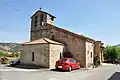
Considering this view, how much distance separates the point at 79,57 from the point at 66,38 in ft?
10.7

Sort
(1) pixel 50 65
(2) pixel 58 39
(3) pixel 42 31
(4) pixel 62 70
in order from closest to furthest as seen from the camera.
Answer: (4) pixel 62 70 → (1) pixel 50 65 → (2) pixel 58 39 → (3) pixel 42 31

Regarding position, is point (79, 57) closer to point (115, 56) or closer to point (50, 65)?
point (50, 65)

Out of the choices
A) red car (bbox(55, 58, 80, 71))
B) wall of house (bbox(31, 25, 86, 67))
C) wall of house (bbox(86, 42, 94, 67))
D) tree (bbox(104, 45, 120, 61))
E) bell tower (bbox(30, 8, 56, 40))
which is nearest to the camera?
red car (bbox(55, 58, 80, 71))

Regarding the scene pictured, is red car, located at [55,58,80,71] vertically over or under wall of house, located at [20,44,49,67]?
under

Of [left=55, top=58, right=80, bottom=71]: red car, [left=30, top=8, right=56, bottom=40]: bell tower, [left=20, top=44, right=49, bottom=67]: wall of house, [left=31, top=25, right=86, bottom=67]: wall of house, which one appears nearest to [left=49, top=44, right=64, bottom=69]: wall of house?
[left=20, top=44, right=49, bottom=67]: wall of house

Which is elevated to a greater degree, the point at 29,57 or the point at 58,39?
the point at 58,39

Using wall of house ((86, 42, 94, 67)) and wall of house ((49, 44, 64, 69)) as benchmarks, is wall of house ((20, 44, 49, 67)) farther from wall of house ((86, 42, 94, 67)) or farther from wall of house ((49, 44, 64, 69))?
wall of house ((86, 42, 94, 67))

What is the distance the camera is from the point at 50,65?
2267cm

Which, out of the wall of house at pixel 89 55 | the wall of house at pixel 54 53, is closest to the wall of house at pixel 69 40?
the wall of house at pixel 89 55

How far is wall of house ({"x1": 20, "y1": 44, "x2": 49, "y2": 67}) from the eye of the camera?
22.8 meters

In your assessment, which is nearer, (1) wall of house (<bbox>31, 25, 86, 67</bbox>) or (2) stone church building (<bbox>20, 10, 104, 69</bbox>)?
(2) stone church building (<bbox>20, 10, 104, 69</bbox>)

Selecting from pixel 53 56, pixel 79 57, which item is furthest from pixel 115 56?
pixel 53 56

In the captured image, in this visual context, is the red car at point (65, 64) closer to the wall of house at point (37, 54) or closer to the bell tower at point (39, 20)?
the wall of house at point (37, 54)

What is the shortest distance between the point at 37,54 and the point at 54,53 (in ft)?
7.06
